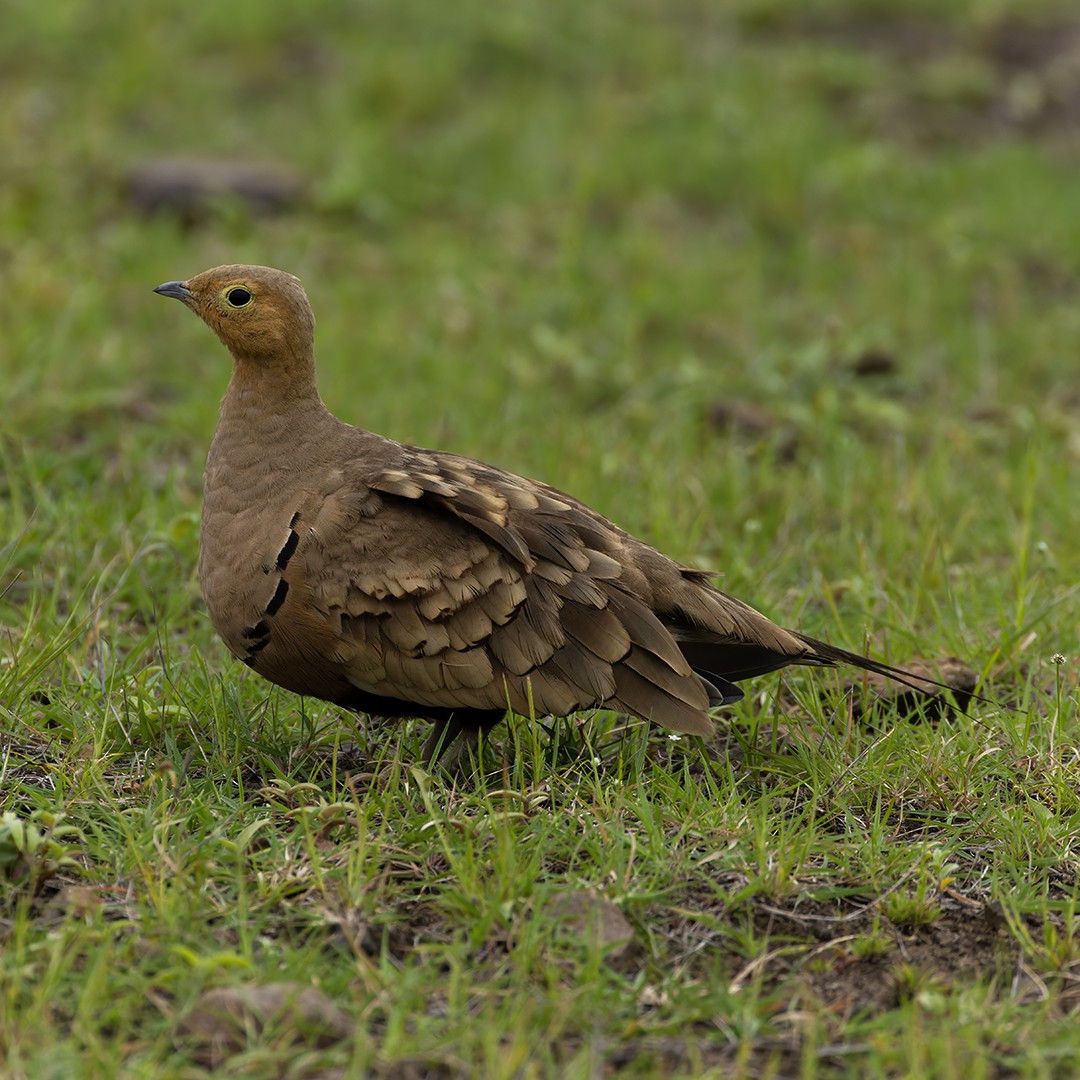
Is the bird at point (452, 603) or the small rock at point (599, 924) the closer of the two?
the small rock at point (599, 924)

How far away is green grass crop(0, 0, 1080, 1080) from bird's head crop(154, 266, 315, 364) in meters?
0.90

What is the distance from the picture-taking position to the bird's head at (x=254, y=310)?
4.54 m

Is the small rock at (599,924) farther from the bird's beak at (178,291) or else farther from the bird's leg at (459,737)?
the bird's beak at (178,291)

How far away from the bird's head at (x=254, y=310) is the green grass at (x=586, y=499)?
90 cm

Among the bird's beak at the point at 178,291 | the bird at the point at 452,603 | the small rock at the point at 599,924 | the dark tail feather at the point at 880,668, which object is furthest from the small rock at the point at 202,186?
the small rock at the point at 599,924

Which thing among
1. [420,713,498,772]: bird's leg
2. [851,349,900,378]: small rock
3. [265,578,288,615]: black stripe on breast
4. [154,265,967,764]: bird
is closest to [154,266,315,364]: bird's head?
[154,265,967,764]: bird

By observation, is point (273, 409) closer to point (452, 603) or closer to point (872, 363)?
point (452, 603)

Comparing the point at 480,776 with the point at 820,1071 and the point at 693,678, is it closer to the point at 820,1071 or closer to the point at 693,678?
the point at 693,678

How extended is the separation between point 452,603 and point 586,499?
1904 mm

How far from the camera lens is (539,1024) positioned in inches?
125

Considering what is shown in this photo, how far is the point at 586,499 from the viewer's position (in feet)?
19.4

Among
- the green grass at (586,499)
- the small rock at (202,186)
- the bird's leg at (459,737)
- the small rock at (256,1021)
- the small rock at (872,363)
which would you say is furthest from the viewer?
the small rock at (202,186)

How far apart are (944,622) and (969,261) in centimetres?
445

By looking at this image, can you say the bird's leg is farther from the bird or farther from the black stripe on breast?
the black stripe on breast
